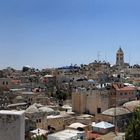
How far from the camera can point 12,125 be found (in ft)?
13.4

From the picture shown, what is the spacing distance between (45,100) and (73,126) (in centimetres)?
1343

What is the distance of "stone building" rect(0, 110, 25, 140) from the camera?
408 centimetres

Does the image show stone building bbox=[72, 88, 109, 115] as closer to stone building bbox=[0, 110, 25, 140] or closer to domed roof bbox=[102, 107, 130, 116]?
domed roof bbox=[102, 107, 130, 116]

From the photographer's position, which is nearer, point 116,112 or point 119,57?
point 116,112

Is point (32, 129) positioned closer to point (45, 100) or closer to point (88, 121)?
point (88, 121)

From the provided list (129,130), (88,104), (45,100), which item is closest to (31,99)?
(45,100)

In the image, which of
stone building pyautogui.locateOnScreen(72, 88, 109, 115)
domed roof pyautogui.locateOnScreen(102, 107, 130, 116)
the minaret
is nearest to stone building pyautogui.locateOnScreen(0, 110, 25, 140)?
domed roof pyautogui.locateOnScreen(102, 107, 130, 116)

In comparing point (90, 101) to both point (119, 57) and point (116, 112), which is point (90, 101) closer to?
point (116, 112)

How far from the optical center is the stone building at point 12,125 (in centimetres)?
408

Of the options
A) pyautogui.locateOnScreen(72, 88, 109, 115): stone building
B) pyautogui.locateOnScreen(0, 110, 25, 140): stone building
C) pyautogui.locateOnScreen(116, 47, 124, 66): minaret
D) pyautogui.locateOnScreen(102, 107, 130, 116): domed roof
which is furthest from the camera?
pyautogui.locateOnScreen(116, 47, 124, 66): minaret

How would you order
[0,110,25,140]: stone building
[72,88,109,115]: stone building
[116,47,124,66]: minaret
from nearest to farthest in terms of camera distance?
1. [0,110,25,140]: stone building
2. [72,88,109,115]: stone building
3. [116,47,124,66]: minaret

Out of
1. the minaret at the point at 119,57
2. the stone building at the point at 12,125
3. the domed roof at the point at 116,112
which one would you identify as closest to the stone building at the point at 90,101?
the domed roof at the point at 116,112

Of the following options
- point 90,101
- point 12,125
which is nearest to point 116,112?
point 90,101

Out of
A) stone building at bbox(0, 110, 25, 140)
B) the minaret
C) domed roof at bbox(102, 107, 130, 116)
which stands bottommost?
domed roof at bbox(102, 107, 130, 116)
